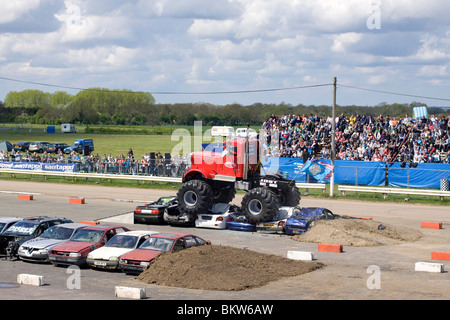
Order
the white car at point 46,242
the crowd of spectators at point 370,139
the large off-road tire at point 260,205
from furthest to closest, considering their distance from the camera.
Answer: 1. the crowd of spectators at point 370,139
2. the large off-road tire at point 260,205
3. the white car at point 46,242

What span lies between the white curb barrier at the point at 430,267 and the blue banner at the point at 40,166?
33.2 metres

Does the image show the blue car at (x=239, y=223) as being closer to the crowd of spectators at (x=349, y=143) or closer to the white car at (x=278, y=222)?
the white car at (x=278, y=222)

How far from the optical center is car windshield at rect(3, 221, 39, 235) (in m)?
22.1

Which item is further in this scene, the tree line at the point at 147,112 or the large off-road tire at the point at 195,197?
the tree line at the point at 147,112

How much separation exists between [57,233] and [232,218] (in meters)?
8.27

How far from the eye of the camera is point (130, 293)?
15.2 metres

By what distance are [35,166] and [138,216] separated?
2371 centimetres

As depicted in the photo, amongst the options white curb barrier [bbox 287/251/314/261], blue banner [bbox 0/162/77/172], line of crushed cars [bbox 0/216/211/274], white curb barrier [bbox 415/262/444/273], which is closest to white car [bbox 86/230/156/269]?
line of crushed cars [bbox 0/216/211/274]

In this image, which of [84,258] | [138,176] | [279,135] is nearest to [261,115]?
[279,135]

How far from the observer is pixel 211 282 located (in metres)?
16.9

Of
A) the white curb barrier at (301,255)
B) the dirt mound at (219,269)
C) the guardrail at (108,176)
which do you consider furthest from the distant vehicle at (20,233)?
the guardrail at (108,176)

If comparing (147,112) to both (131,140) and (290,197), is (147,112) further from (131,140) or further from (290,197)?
(290,197)

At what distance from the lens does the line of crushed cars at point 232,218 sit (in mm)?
25938
